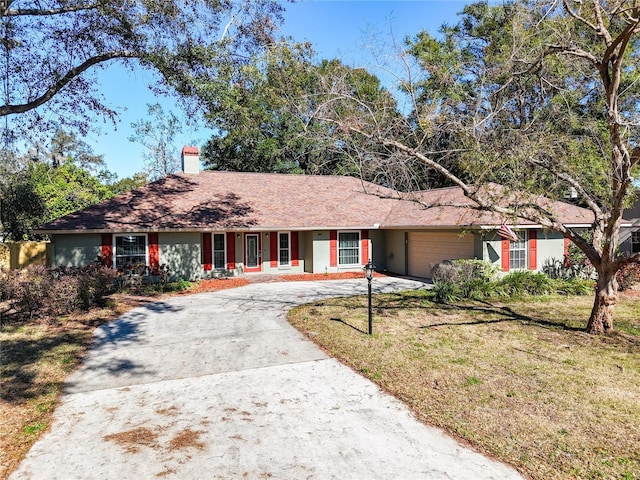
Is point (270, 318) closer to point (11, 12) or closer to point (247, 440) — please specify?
point (247, 440)

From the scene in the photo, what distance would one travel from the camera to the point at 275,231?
1817cm

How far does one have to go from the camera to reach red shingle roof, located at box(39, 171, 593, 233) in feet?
49.6

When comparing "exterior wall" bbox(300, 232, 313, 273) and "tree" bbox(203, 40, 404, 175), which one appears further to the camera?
"exterior wall" bbox(300, 232, 313, 273)

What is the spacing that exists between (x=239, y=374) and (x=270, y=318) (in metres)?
3.73

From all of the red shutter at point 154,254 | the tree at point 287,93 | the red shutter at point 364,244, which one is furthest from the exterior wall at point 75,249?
the red shutter at point 364,244

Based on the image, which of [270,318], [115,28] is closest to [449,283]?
[270,318]

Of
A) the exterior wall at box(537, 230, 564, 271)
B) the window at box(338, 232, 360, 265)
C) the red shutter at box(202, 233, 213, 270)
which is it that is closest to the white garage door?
the window at box(338, 232, 360, 265)

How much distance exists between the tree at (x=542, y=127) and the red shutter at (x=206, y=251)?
9.16m

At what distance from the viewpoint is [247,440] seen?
4277mm

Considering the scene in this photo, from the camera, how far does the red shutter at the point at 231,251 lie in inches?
691

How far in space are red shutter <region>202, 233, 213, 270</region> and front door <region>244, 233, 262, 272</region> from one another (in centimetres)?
170

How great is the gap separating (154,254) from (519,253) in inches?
554

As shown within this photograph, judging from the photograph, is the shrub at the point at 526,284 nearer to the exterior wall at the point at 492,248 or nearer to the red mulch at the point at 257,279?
the exterior wall at the point at 492,248

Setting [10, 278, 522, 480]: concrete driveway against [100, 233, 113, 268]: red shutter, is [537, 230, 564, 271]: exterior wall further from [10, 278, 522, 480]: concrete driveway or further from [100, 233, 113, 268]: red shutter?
[100, 233, 113, 268]: red shutter
